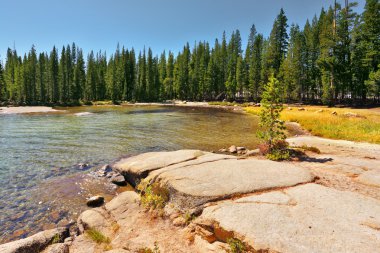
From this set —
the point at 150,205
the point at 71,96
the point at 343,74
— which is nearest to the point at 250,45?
the point at 343,74

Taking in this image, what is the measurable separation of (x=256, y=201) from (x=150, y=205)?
3.56 m

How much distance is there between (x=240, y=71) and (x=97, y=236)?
83973 millimetres

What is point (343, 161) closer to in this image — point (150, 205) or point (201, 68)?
point (150, 205)

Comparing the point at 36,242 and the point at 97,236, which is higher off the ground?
the point at 97,236

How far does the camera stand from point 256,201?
6.76 metres

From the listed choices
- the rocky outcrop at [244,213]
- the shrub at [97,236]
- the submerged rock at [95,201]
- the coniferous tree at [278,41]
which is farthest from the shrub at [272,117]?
the coniferous tree at [278,41]

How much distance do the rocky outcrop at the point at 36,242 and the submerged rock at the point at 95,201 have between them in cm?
216

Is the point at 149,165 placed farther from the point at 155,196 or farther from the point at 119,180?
the point at 155,196

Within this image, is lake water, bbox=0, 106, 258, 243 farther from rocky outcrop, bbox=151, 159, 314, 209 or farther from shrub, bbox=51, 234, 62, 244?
rocky outcrop, bbox=151, 159, 314, 209

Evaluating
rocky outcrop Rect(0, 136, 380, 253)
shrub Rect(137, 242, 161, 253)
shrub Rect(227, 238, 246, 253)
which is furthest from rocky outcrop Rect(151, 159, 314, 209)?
shrub Rect(227, 238, 246, 253)

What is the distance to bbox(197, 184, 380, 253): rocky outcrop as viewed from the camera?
480 centimetres

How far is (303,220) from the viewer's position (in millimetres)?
5660

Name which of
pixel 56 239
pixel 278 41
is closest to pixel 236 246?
pixel 56 239

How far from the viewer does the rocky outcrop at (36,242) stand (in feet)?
20.8
